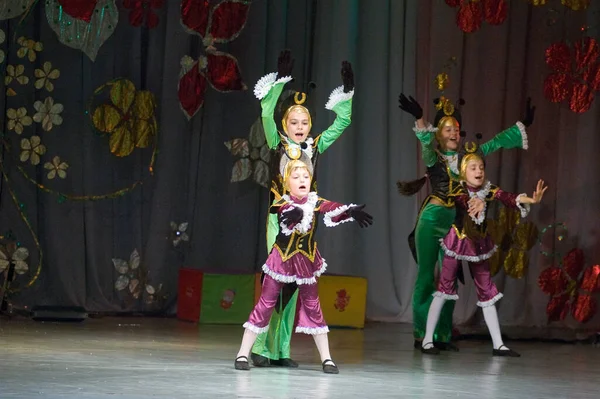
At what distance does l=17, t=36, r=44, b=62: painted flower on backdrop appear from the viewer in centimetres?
705

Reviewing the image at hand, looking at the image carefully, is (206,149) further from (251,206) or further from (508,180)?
(508,180)

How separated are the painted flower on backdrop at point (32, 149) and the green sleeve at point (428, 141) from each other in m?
2.58

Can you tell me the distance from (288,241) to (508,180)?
299 cm

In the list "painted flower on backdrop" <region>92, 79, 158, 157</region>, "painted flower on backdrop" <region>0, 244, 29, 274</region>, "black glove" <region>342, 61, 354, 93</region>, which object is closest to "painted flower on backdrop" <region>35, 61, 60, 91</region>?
A: "painted flower on backdrop" <region>92, 79, 158, 157</region>

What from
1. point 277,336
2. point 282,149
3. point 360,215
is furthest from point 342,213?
point 277,336

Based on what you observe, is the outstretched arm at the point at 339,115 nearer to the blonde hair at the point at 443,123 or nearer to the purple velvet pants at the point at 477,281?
the blonde hair at the point at 443,123

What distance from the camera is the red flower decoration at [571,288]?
7402 mm

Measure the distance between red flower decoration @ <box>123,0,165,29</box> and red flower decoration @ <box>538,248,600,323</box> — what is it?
3.10m

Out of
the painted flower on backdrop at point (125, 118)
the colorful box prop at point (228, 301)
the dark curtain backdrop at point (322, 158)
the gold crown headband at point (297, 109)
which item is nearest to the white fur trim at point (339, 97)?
the gold crown headband at point (297, 109)

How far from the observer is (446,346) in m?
6.05

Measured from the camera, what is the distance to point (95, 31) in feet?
23.3

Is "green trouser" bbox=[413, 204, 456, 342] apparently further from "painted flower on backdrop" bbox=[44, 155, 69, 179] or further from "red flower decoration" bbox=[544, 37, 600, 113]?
"painted flower on backdrop" bbox=[44, 155, 69, 179]

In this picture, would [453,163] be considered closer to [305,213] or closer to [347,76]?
[347,76]

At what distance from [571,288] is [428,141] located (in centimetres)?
210
